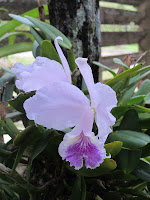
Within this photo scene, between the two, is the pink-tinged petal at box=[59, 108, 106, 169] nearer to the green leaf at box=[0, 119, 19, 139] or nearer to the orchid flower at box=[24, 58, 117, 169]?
the orchid flower at box=[24, 58, 117, 169]

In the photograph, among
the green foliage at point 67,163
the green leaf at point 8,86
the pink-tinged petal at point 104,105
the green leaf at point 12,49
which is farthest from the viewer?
the green leaf at point 12,49

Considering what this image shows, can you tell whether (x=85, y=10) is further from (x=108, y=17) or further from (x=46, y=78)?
(x=108, y=17)

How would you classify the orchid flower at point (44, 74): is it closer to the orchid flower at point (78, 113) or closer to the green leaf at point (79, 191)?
the orchid flower at point (78, 113)

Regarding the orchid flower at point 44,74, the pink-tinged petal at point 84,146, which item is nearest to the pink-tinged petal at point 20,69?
the orchid flower at point 44,74

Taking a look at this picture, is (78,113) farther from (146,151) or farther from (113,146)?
(146,151)

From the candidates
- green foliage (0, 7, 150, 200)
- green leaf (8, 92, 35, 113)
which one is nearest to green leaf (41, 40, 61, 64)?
green foliage (0, 7, 150, 200)

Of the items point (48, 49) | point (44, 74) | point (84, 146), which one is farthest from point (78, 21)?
point (84, 146)

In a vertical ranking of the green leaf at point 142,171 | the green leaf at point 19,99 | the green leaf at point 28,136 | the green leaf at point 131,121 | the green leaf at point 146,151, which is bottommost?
the green leaf at point 142,171
